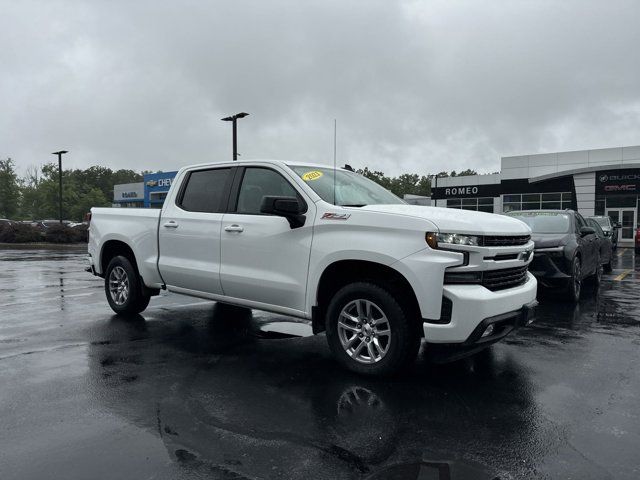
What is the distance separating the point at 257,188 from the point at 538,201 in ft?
124

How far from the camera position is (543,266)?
8.54 m

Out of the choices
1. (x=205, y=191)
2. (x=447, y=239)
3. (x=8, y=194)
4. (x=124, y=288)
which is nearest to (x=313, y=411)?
(x=447, y=239)

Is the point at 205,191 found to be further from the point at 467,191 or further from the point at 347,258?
the point at 467,191

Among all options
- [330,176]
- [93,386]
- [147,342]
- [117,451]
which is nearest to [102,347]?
[147,342]

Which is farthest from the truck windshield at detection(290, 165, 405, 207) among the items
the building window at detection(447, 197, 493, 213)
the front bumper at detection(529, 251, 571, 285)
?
the building window at detection(447, 197, 493, 213)

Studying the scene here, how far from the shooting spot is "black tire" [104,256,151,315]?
695 centimetres

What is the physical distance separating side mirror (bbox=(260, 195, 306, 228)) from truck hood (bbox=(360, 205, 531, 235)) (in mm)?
625

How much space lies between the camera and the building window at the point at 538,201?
37438 mm

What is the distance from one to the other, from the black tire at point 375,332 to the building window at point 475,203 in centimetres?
3948

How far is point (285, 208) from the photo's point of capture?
4754mm

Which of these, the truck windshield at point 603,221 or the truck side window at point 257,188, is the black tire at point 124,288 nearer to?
the truck side window at point 257,188

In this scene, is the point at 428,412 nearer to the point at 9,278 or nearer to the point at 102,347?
the point at 102,347

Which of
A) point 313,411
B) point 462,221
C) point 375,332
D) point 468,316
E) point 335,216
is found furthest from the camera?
point 335,216

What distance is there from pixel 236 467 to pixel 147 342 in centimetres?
324
